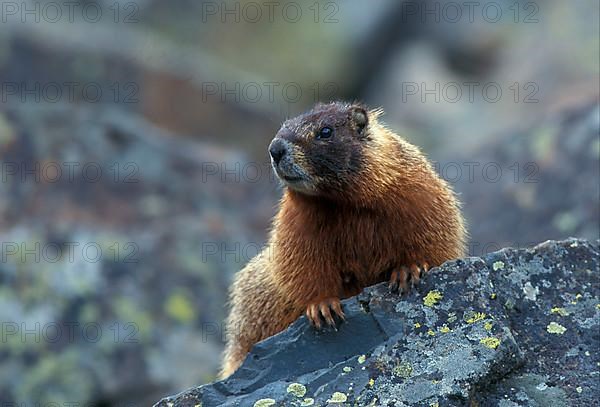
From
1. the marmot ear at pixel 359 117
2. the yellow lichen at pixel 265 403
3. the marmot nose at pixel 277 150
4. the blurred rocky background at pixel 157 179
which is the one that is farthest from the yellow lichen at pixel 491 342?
the blurred rocky background at pixel 157 179

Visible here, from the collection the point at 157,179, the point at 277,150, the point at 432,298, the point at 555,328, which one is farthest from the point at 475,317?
the point at 157,179

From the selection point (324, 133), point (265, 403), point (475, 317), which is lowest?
point (265, 403)

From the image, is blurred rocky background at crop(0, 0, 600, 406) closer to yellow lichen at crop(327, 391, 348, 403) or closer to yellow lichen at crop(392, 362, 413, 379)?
yellow lichen at crop(327, 391, 348, 403)

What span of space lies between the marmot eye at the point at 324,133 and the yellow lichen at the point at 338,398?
88.5 inches

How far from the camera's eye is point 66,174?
12.5 metres

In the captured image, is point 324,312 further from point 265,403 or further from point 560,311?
point 560,311

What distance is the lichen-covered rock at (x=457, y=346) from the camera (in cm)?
647

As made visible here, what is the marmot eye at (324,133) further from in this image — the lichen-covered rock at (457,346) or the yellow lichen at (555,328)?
the yellow lichen at (555,328)

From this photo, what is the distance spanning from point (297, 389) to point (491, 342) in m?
1.33

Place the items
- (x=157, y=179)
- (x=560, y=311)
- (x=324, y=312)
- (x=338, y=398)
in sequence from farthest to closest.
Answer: (x=157, y=179), (x=324, y=312), (x=560, y=311), (x=338, y=398)

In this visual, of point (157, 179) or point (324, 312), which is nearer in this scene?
point (324, 312)

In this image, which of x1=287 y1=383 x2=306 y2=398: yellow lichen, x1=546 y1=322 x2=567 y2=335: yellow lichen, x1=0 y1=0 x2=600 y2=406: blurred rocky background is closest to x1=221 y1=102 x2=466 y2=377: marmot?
x1=287 y1=383 x2=306 y2=398: yellow lichen

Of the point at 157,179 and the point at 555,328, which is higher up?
the point at 157,179

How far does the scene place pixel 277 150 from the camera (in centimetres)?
764
